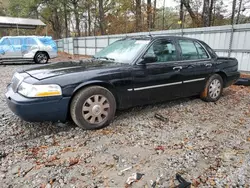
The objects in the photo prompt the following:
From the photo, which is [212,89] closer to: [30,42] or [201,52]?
[201,52]

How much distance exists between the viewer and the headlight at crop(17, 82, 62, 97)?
2666 mm

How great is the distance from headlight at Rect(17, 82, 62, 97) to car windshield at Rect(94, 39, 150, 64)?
1313mm

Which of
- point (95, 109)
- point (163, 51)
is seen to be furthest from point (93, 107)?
point (163, 51)

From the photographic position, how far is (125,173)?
215cm

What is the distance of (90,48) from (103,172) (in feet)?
55.0

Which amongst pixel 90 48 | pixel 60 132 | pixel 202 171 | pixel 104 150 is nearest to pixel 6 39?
pixel 90 48

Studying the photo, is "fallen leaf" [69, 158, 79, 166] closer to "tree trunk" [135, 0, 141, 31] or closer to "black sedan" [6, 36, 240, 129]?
"black sedan" [6, 36, 240, 129]

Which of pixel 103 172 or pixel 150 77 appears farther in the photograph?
pixel 150 77

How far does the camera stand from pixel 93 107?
3076 mm

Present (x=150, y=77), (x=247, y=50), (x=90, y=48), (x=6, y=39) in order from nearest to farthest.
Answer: (x=150, y=77)
(x=247, y=50)
(x=6, y=39)
(x=90, y=48)

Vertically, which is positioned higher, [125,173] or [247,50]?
[247,50]

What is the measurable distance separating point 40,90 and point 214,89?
3820mm

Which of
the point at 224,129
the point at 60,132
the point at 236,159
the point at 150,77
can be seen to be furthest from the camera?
the point at 150,77

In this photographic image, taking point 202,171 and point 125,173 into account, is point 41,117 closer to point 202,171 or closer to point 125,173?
point 125,173
